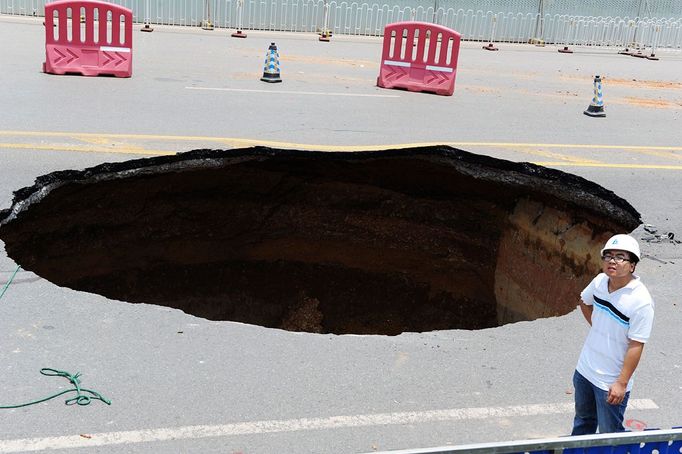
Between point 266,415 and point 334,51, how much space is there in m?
18.3

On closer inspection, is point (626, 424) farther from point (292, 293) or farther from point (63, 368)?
point (292, 293)

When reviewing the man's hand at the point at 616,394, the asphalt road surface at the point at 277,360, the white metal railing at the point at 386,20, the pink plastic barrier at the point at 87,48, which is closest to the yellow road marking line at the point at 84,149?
the asphalt road surface at the point at 277,360

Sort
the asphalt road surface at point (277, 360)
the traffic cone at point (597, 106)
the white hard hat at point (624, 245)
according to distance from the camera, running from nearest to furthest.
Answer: the white hard hat at point (624, 245) → the asphalt road surface at point (277, 360) → the traffic cone at point (597, 106)

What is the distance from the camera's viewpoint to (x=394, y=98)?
15.1m

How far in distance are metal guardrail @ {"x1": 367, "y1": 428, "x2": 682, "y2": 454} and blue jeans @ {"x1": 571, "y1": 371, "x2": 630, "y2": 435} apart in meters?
1.00

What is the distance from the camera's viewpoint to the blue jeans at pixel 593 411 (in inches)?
167

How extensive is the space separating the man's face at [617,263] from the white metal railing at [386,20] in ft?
69.8

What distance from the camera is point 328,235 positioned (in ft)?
37.9

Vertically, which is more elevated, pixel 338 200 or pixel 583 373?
pixel 583 373

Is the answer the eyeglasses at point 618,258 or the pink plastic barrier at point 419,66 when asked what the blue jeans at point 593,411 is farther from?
the pink plastic barrier at point 419,66

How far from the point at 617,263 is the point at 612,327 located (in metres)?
0.36

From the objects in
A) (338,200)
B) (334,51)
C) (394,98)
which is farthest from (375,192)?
(334,51)

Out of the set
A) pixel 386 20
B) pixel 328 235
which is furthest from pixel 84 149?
pixel 386 20

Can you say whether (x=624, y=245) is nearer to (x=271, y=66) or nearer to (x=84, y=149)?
(x=84, y=149)
